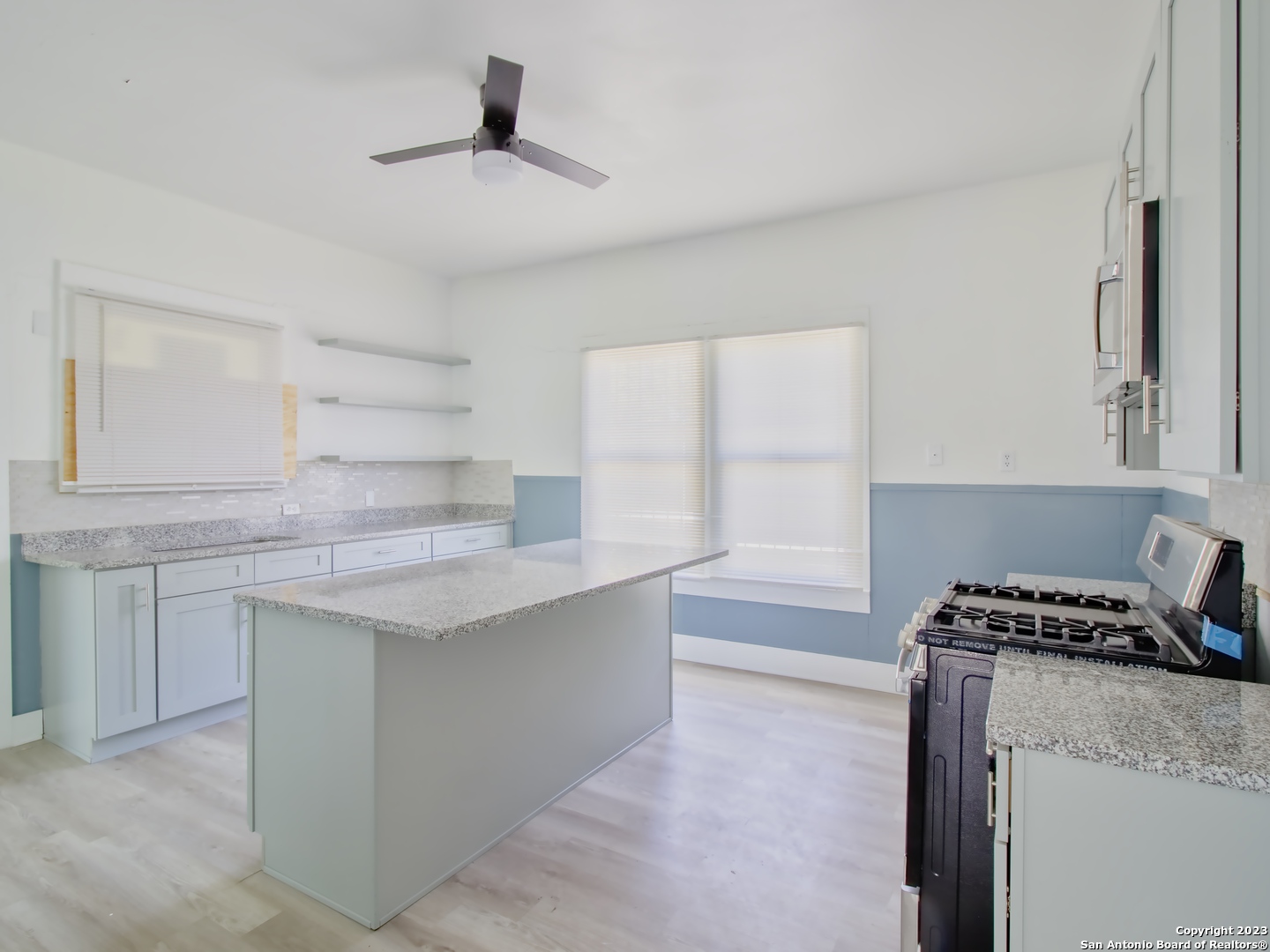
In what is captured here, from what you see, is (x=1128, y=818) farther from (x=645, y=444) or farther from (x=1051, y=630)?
(x=645, y=444)

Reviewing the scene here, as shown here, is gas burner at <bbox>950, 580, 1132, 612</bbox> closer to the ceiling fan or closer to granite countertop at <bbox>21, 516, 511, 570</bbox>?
the ceiling fan

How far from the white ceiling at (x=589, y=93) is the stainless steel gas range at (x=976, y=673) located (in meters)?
1.81

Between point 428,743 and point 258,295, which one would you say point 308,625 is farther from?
point 258,295

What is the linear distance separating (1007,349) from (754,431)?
141cm

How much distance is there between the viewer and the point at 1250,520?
164 centimetres

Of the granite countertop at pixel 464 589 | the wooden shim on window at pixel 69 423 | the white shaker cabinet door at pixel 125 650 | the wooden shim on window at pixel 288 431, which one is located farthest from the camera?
the wooden shim on window at pixel 288 431

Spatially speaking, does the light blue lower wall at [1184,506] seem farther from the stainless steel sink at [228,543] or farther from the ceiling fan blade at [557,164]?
the stainless steel sink at [228,543]

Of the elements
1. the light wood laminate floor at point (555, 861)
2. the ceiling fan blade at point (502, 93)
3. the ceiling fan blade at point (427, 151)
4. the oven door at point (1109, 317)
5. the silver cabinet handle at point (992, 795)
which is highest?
the ceiling fan blade at point (502, 93)

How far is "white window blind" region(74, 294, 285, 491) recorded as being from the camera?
3.22 metres

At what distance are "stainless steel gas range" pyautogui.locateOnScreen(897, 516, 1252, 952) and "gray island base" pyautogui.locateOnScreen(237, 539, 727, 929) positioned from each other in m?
1.05

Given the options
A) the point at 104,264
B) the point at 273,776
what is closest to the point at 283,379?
the point at 104,264

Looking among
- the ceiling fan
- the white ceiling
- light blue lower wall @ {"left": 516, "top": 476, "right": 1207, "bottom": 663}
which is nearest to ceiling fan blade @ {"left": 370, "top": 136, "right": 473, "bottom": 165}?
the ceiling fan

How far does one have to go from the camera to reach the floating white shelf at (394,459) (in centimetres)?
435

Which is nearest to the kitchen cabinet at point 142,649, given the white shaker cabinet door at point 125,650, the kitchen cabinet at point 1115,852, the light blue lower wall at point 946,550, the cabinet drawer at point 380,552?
the white shaker cabinet door at point 125,650
